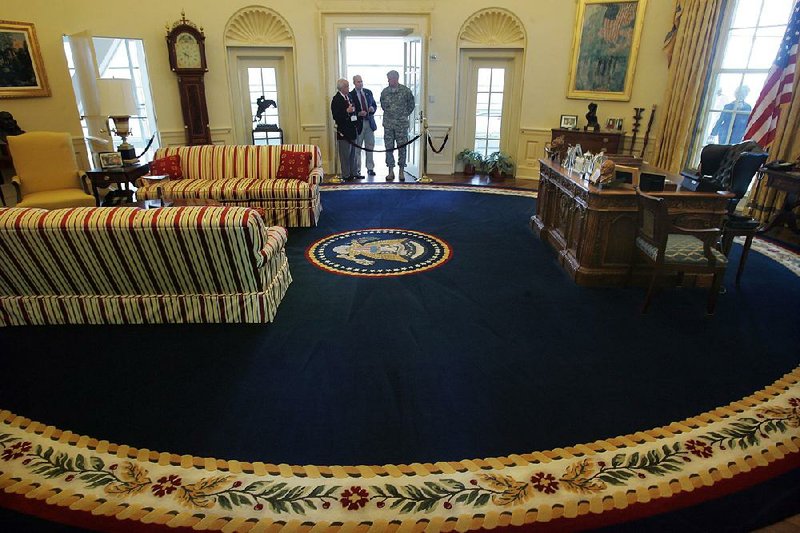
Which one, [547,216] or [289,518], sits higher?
[547,216]

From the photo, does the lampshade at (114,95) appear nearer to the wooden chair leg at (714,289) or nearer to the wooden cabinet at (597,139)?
the wooden chair leg at (714,289)

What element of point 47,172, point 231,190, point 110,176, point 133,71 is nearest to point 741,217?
point 231,190

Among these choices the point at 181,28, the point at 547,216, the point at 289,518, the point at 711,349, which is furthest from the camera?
the point at 181,28

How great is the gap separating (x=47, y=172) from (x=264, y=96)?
13.4 feet

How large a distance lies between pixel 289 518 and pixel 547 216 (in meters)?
4.31

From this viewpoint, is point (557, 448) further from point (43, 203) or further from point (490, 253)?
point (43, 203)

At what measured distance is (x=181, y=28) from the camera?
24.6ft

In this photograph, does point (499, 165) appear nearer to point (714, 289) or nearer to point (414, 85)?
point (414, 85)

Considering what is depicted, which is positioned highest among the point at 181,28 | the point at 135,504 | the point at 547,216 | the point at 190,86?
the point at 181,28

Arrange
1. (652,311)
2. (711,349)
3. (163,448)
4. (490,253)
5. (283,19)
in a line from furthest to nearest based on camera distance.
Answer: (283,19), (490,253), (652,311), (711,349), (163,448)

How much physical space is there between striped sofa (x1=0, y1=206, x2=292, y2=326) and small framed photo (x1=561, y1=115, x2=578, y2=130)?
6.12 m

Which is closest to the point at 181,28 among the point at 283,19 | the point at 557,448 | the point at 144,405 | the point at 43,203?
the point at 283,19

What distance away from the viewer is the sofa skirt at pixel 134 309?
134 inches

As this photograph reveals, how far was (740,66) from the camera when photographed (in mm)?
6379
